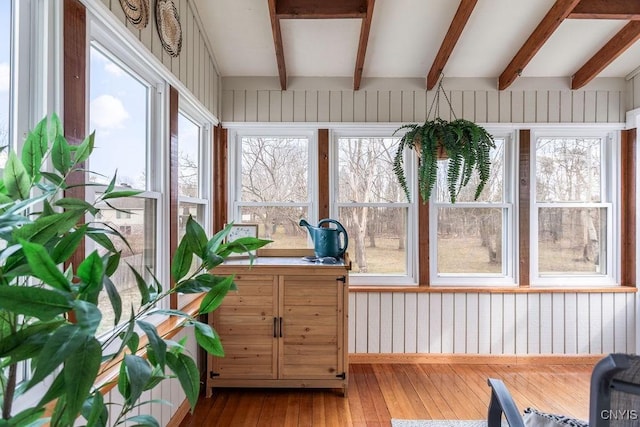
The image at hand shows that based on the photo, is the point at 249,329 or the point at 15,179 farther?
the point at 249,329

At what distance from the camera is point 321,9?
2314mm

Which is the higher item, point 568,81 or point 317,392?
point 568,81

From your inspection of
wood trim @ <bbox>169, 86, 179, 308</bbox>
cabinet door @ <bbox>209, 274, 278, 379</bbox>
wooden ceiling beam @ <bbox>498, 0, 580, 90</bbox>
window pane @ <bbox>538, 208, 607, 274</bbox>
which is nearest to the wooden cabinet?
cabinet door @ <bbox>209, 274, 278, 379</bbox>

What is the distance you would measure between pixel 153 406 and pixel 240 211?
1.72m

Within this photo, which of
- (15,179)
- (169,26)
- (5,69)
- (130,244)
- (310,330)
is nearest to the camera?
(15,179)

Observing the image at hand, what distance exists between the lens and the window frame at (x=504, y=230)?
323 centimetres

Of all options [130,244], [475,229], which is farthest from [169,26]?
[475,229]

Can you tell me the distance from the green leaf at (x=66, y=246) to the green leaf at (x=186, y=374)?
274mm

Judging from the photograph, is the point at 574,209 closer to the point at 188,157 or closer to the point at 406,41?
the point at 406,41

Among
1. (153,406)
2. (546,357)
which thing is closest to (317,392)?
(153,406)

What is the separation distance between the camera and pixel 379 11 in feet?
8.14

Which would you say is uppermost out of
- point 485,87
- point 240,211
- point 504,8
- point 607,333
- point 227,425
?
point 504,8

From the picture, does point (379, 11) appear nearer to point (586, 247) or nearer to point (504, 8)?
point (504, 8)

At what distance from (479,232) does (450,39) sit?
1672mm
